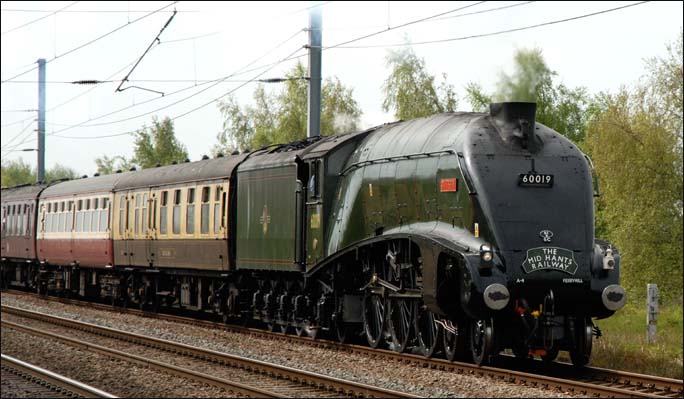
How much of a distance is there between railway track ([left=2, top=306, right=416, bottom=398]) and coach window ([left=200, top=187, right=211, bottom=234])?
11.0 ft

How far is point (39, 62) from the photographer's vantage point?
1791 inches

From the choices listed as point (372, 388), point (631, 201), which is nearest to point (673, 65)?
point (631, 201)

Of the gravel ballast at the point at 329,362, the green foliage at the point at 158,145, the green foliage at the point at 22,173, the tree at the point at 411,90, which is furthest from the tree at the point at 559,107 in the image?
the green foliage at the point at 22,173

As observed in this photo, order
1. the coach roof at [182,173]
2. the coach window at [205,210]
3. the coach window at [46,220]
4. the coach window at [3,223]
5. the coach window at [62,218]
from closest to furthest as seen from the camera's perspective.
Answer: the coach roof at [182,173]
the coach window at [205,210]
the coach window at [62,218]
the coach window at [46,220]
the coach window at [3,223]

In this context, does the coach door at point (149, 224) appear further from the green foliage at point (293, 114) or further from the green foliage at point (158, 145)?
the green foliage at point (158, 145)

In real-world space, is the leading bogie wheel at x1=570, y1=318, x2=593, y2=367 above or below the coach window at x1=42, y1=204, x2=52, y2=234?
below

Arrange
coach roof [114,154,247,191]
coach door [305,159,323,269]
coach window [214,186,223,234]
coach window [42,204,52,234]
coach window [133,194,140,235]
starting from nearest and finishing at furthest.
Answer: coach door [305,159,323,269] < coach window [214,186,223,234] < coach roof [114,154,247,191] < coach window [133,194,140,235] < coach window [42,204,52,234]

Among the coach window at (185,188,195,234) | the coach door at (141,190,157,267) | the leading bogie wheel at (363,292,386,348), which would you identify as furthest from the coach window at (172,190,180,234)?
the leading bogie wheel at (363,292,386,348)

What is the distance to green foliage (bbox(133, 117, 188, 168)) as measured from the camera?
255ft

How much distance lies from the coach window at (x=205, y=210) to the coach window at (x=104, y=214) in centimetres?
769

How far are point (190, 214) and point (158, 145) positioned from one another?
5393cm

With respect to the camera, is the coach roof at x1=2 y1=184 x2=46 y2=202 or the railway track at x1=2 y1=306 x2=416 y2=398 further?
the coach roof at x1=2 y1=184 x2=46 y2=202

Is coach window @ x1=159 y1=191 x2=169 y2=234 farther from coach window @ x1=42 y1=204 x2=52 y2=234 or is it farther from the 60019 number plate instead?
the 60019 number plate

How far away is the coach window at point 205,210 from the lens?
79.5 ft
